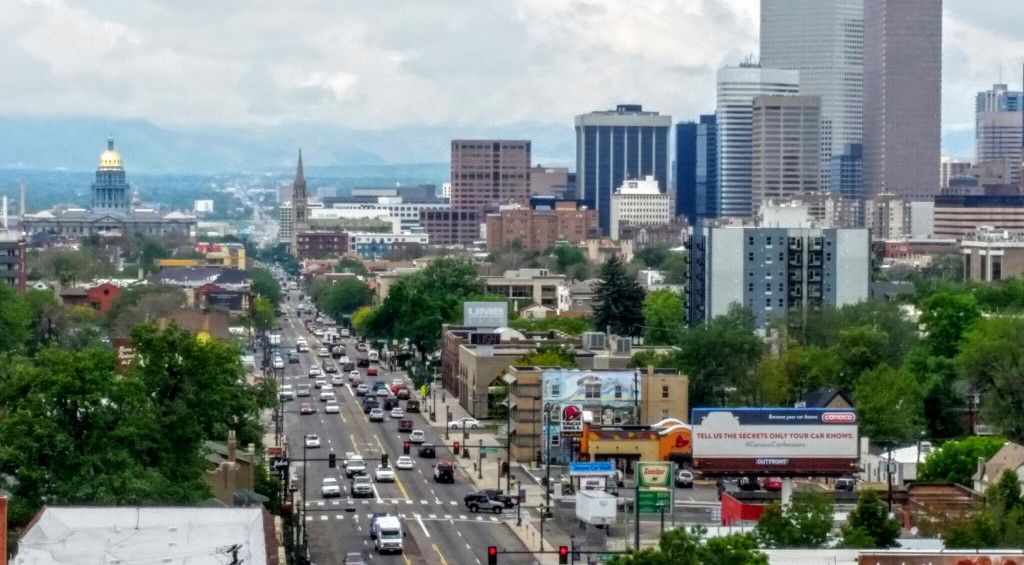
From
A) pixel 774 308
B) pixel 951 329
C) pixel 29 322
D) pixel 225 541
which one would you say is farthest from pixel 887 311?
pixel 225 541

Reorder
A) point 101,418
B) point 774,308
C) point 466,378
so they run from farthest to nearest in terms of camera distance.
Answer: point 774,308
point 466,378
point 101,418

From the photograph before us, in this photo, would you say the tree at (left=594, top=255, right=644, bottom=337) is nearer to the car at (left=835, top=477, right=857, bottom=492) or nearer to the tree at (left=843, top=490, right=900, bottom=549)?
the car at (left=835, top=477, right=857, bottom=492)

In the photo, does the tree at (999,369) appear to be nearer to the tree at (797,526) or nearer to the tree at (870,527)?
the tree at (870,527)

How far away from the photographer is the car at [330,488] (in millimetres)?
87625

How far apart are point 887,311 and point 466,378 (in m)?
24.1

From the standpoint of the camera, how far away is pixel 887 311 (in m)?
135

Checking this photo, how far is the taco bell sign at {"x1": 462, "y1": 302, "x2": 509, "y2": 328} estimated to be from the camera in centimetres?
14525

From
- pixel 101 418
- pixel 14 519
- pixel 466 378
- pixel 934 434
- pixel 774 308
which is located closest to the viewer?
pixel 14 519

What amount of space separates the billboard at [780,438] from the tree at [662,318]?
56972 mm

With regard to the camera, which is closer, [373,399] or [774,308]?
[373,399]

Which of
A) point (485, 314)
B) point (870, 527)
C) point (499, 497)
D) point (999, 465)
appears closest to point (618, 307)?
point (485, 314)

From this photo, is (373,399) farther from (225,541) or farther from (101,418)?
(225,541)

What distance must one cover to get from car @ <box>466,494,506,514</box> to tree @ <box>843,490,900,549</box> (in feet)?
71.0

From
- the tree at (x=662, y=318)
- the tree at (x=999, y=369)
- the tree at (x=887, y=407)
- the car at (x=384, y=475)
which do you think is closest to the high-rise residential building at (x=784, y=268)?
the tree at (x=662, y=318)
